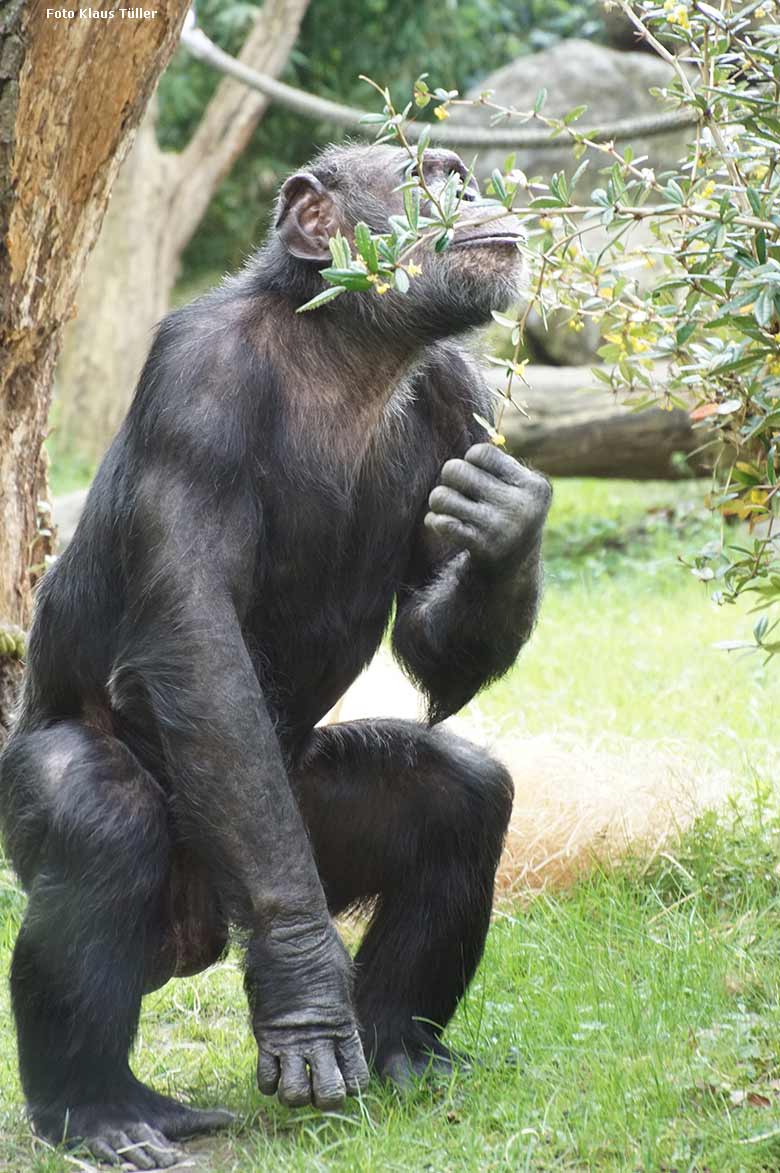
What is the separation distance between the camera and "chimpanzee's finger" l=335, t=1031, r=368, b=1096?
325 centimetres

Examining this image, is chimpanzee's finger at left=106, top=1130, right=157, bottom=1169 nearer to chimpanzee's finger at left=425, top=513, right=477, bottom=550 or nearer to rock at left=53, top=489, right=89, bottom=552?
chimpanzee's finger at left=425, top=513, right=477, bottom=550

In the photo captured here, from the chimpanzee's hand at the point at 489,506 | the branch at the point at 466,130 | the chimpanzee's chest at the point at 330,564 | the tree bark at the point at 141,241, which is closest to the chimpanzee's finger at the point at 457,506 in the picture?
the chimpanzee's hand at the point at 489,506

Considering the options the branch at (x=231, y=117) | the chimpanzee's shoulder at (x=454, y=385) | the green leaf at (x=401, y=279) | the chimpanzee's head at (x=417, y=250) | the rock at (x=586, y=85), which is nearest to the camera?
the green leaf at (x=401, y=279)

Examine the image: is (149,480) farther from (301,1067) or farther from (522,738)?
(522,738)

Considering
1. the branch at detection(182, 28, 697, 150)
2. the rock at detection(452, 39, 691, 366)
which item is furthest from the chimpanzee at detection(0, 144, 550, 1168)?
the rock at detection(452, 39, 691, 366)

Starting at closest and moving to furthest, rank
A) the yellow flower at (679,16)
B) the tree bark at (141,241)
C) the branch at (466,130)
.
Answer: the yellow flower at (679,16), the branch at (466,130), the tree bark at (141,241)

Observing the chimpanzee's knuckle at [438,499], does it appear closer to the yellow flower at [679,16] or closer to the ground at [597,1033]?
the yellow flower at [679,16]

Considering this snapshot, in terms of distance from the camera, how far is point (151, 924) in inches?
131

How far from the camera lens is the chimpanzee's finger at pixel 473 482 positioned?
3.44 metres

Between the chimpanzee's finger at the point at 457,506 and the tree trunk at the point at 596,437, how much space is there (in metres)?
7.03

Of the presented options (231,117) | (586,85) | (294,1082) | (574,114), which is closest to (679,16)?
(574,114)

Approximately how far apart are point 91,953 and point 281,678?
0.82m

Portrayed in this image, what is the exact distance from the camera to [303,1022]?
10.5 feet

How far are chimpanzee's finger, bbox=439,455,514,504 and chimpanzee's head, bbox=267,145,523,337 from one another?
1.54 ft
